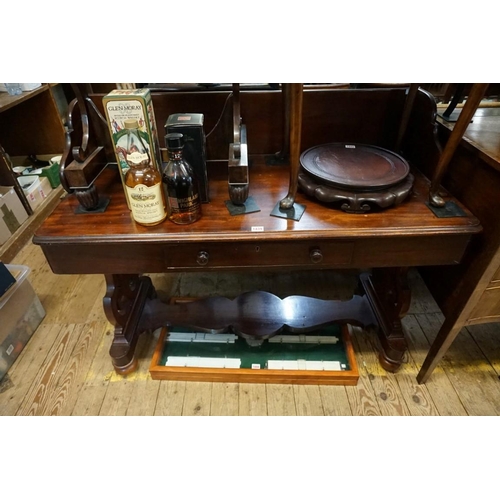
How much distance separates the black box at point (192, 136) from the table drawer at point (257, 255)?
20 cm

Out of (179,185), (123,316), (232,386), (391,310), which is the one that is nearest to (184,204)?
(179,185)

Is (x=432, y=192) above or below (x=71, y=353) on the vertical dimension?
above

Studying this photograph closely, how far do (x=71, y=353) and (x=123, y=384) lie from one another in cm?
27

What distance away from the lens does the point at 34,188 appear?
1984 millimetres

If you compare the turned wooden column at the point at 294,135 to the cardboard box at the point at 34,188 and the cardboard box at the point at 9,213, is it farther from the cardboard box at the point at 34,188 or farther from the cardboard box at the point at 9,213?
the cardboard box at the point at 34,188

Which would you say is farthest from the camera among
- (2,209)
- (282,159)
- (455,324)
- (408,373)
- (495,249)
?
(2,209)

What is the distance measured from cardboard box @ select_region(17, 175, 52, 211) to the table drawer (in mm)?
1523

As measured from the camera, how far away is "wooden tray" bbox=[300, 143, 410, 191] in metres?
0.88

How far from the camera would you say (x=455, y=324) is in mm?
1000

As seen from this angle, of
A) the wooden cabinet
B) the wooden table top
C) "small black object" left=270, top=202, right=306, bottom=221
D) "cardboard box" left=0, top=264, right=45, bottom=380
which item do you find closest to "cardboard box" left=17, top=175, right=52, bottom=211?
the wooden cabinet

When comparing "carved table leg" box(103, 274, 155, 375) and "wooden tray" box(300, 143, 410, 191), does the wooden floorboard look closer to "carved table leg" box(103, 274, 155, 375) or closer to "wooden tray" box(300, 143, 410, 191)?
"carved table leg" box(103, 274, 155, 375)

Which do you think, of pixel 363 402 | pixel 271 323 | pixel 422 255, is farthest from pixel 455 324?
pixel 271 323

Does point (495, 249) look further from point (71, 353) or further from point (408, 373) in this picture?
point (71, 353)

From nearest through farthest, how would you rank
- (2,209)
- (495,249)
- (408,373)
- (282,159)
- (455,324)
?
(495,249)
(455,324)
(282,159)
(408,373)
(2,209)
